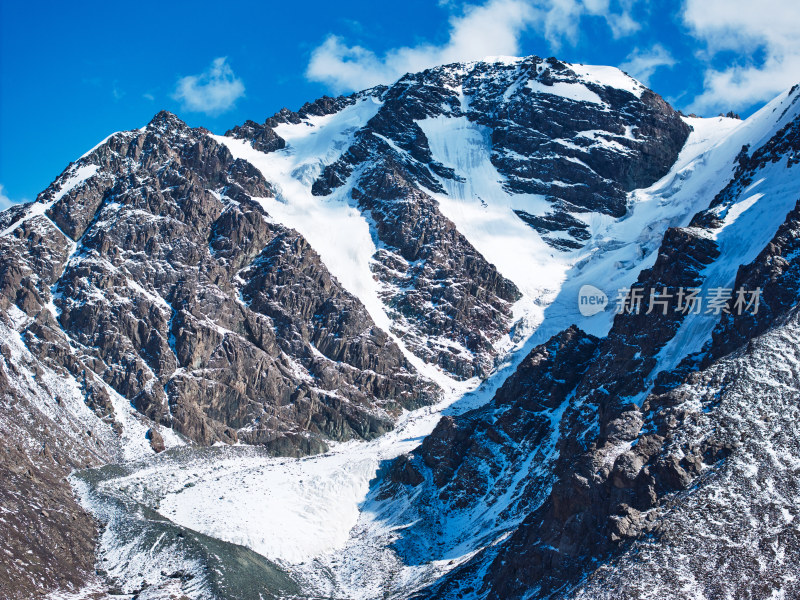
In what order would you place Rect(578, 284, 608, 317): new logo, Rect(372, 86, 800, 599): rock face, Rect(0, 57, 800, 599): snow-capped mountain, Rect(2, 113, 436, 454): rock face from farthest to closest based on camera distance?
1. Rect(578, 284, 608, 317): new logo
2. Rect(2, 113, 436, 454): rock face
3. Rect(0, 57, 800, 599): snow-capped mountain
4. Rect(372, 86, 800, 599): rock face

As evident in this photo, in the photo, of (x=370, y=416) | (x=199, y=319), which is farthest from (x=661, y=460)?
(x=199, y=319)

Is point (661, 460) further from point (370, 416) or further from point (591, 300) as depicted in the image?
point (591, 300)

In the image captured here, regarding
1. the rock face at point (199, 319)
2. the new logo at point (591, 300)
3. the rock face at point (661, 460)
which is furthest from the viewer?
the new logo at point (591, 300)

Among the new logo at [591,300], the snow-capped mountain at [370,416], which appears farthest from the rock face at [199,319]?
the new logo at [591,300]

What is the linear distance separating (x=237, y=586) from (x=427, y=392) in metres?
85.4

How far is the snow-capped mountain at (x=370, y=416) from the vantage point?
77438 mm

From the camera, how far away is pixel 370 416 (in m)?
169

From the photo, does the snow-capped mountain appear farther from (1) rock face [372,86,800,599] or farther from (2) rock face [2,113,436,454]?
(2) rock face [2,113,436,454]

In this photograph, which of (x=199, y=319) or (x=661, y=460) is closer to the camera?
(x=661, y=460)

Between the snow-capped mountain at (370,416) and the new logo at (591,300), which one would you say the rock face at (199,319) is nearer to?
the snow-capped mountain at (370,416)

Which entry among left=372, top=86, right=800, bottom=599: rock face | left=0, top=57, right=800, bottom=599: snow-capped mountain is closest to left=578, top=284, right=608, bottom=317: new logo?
left=0, top=57, right=800, bottom=599: snow-capped mountain

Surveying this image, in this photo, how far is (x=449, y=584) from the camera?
95.9 meters

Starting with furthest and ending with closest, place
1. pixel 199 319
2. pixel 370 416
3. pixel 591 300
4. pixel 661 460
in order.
Result: pixel 591 300 < pixel 199 319 < pixel 370 416 < pixel 661 460

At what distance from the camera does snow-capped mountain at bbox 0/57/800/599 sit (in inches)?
3049
